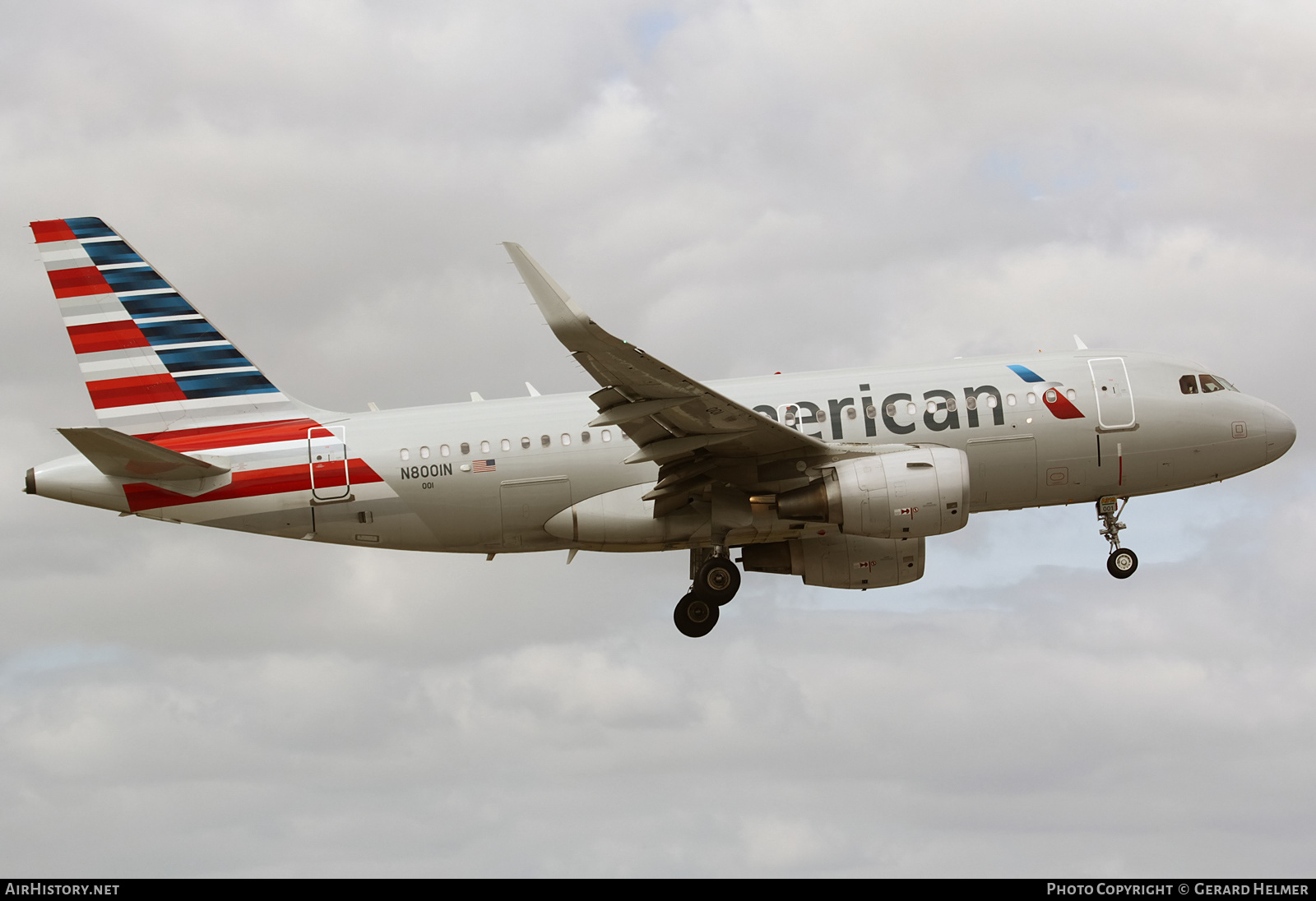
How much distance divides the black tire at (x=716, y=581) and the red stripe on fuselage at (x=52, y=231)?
698 inches

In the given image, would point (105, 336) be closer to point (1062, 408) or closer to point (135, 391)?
point (135, 391)

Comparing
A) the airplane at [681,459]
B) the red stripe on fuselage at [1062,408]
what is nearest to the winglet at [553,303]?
the airplane at [681,459]

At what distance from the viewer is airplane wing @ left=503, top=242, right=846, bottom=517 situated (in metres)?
26.3

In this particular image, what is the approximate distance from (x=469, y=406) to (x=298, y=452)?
409 centimetres

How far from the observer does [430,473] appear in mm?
32406

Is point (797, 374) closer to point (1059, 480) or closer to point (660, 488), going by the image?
point (660, 488)

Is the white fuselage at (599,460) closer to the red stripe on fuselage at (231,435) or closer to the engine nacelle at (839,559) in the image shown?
the red stripe on fuselage at (231,435)

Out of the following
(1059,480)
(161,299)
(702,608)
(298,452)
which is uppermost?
(161,299)

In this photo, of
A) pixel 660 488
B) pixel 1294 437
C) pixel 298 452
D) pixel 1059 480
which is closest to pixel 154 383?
pixel 298 452

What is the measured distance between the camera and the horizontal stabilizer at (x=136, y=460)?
3008 centimetres

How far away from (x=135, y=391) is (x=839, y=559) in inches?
695

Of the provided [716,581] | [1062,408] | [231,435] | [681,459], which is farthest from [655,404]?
[231,435]

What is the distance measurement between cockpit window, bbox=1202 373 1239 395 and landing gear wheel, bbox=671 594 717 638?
12.8 metres

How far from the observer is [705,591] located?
3381 centimetres
